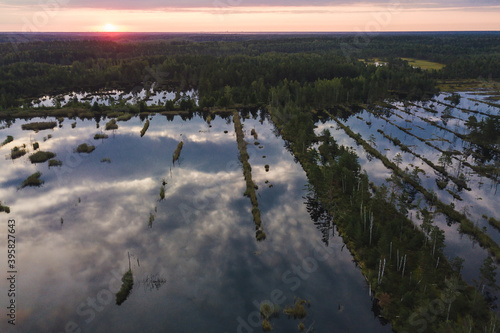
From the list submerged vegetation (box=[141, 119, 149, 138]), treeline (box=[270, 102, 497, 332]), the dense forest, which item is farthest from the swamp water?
the dense forest

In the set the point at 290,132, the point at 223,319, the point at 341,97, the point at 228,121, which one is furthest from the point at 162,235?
the point at 341,97

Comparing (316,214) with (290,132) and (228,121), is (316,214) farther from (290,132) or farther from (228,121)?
(228,121)

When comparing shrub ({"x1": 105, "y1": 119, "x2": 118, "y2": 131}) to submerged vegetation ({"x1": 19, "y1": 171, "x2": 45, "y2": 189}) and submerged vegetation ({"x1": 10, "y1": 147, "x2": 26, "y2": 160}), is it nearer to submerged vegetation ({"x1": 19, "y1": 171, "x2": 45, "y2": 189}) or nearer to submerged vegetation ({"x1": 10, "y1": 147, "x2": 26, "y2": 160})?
submerged vegetation ({"x1": 10, "y1": 147, "x2": 26, "y2": 160})

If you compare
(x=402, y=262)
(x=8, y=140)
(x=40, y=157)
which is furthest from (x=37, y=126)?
(x=402, y=262)

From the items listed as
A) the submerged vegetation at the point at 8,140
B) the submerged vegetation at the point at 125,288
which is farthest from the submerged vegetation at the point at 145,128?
the submerged vegetation at the point at 125,288

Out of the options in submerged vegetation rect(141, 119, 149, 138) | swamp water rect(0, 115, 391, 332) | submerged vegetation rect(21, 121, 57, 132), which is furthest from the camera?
submerged vegetation rect(21, 121, 57, 132)
